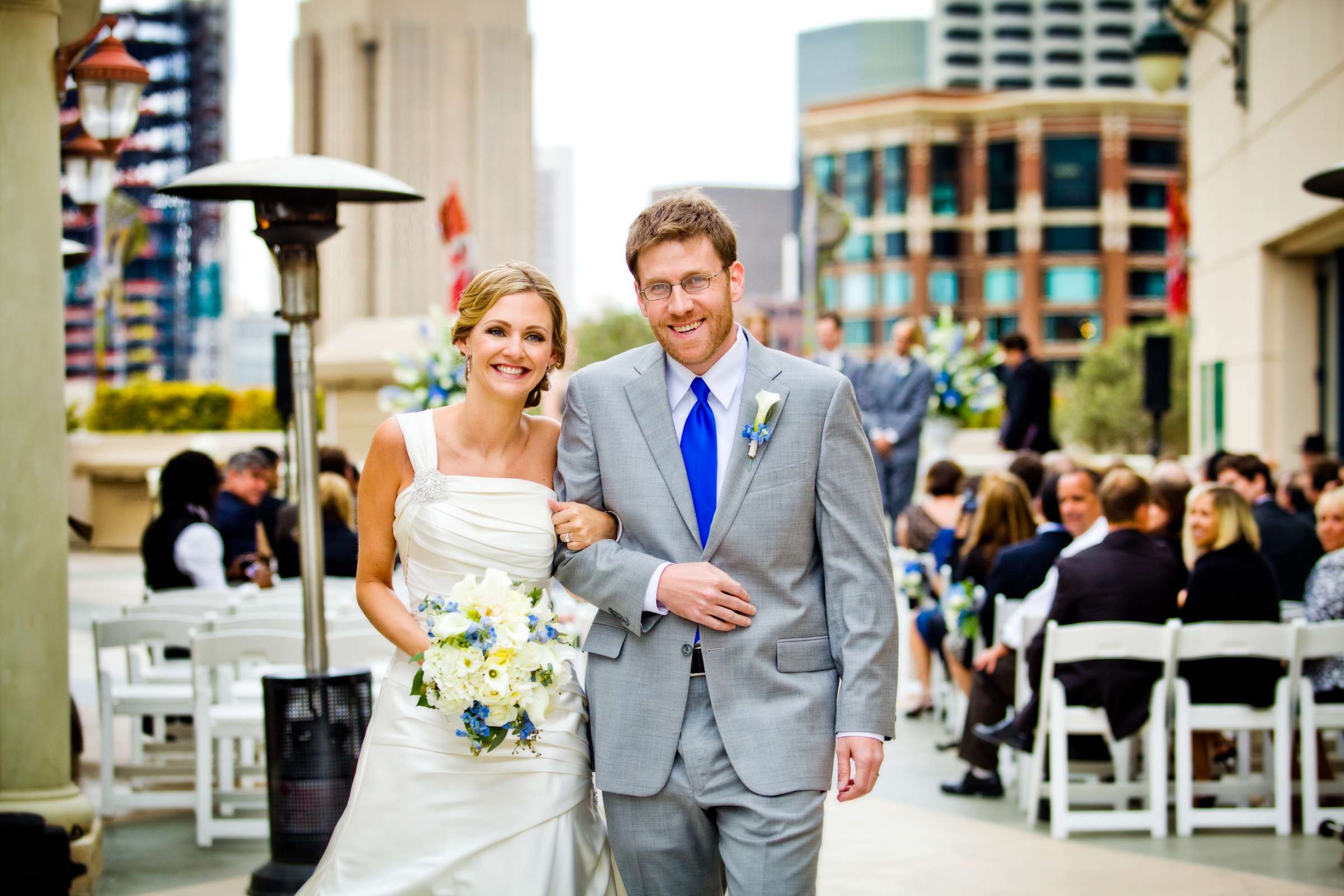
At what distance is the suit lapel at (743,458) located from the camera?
3352 millimetres

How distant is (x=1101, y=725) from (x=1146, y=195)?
87.1m

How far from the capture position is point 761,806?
329 centimetres

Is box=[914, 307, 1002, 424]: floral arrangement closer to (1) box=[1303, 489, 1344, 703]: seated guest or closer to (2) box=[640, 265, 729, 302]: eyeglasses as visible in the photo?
(1) box=[1303, 489, 1344, 703]: seated guest

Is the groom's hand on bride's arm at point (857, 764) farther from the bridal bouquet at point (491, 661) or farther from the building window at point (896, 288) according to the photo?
the building window at point (896, 288)

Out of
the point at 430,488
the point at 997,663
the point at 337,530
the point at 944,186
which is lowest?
the point at 997,663

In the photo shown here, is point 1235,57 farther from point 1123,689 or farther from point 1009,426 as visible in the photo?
point 1123,689

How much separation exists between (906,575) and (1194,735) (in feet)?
8.67

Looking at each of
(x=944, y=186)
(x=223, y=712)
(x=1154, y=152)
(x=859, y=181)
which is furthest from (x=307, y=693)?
(x=1154, y=152)

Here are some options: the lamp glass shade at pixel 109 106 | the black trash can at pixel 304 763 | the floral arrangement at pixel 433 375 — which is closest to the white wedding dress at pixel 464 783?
the black trash can at pixel 304 763

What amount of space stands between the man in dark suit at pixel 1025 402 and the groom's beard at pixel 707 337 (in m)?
10.7

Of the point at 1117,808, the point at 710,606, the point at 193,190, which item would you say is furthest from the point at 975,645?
the point at 710,606

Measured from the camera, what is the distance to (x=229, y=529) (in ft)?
33.0

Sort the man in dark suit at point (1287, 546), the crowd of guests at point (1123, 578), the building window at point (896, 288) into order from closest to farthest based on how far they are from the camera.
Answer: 1. the crowd of guests at point (1123, 578)
2. the man in dark suit at point (1287, 546)
3. the building window at point (896, 288)

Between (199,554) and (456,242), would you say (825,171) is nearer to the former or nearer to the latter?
(456,242)
